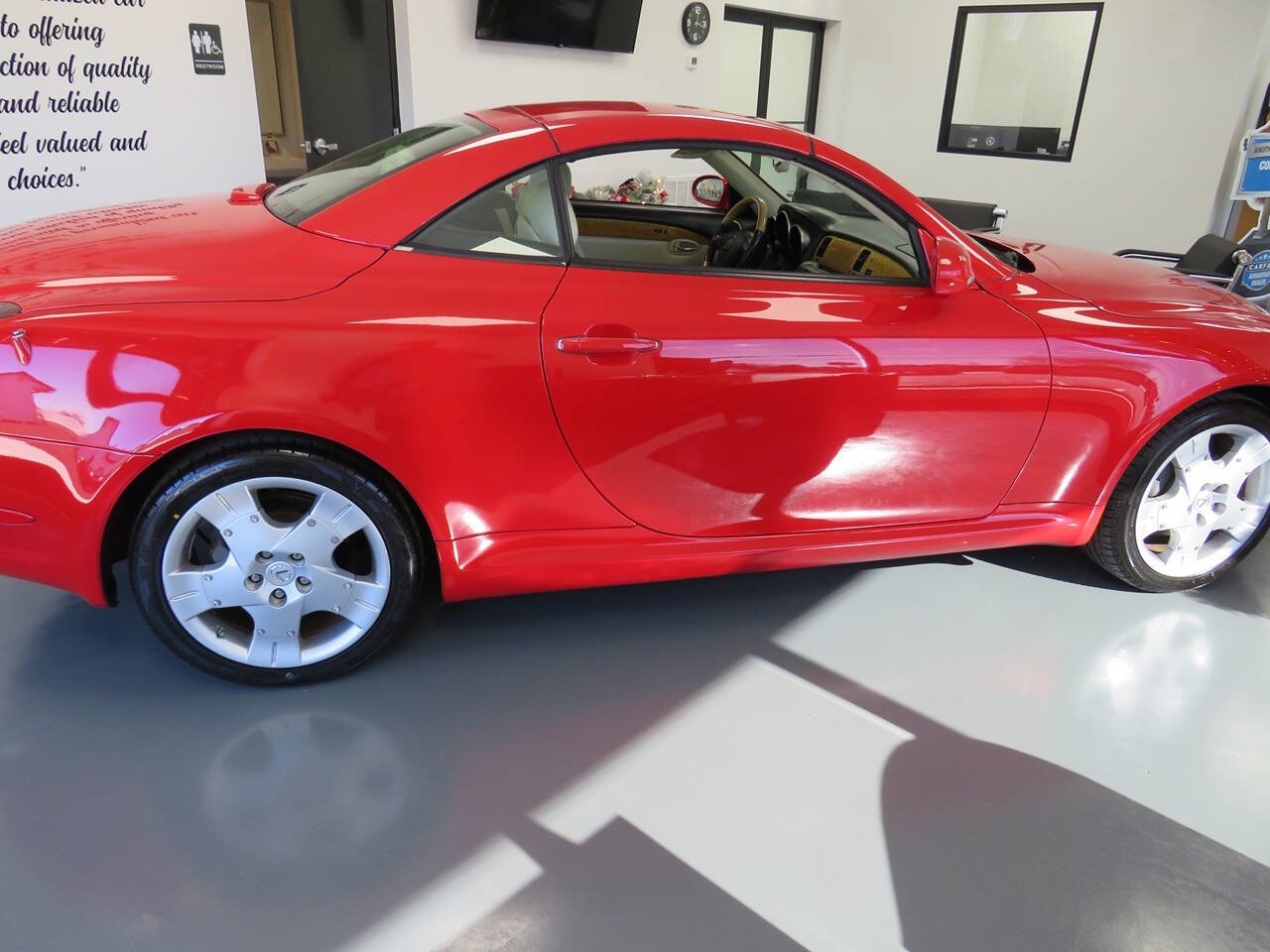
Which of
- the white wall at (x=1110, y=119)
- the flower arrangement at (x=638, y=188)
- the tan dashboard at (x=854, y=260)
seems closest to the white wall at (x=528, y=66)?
the white wall at (x=1110, y=119)

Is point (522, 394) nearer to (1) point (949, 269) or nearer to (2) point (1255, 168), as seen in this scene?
(1) point (949, 269)

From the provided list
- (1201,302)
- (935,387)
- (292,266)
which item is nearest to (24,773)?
(292,266)

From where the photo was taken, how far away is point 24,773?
1818 millimetres

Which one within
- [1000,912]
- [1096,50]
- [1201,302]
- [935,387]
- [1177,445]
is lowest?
[1000,912]

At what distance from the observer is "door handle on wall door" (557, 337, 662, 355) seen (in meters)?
1.94

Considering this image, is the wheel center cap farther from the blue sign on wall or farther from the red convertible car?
the blue sign on wall

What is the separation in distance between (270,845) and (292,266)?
3.80 ft

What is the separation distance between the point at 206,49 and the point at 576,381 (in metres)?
3.75

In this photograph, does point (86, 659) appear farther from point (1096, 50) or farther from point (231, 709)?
point (1096, 50)

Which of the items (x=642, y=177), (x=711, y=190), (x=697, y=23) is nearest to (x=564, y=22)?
(x=697, y=23)

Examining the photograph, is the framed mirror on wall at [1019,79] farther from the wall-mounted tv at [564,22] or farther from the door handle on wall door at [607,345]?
the door handle on wall door at [607,345]

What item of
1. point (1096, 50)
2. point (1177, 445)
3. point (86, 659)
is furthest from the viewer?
point (1096, 50)

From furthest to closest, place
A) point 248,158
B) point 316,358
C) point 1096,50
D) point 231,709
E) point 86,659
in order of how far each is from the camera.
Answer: point 1096,50
point 248,158
point 86,659
point 231,709
point 316,358

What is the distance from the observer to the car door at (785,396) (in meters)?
1.99
